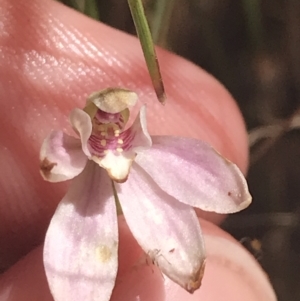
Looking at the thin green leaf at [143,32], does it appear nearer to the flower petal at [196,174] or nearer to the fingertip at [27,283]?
the flower petal at [196,174]

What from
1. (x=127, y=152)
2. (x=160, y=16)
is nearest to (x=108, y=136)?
(x=127, y=152)

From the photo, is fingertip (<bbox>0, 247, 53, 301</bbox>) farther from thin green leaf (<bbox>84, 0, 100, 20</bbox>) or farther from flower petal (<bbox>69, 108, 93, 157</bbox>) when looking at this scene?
thin green leaf (<bbox>84, 0, 100, 20</bbox>)

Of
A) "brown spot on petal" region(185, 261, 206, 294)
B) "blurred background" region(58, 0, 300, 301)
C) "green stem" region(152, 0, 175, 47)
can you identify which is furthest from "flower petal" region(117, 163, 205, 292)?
"blurred background" region(58, 0, 300, 301)

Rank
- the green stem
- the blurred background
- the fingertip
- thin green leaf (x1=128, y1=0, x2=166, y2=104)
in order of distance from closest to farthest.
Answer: thin green leaf (x1=128, y1=0, x2=166, y2=104) → the fingertip → the green stem → the blurred background

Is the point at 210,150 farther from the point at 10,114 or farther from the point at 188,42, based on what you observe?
the point at 188,42

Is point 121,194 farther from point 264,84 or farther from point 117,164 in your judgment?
point 264,84

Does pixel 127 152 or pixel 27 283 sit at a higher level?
pixel 127 152
